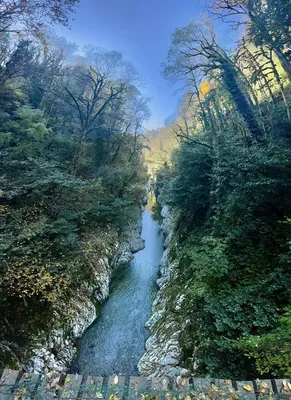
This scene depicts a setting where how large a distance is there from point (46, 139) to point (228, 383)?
1187 centimetres

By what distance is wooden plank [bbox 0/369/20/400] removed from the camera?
1797 mm

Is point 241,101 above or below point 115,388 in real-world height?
above

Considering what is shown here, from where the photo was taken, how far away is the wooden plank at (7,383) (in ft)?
5.90

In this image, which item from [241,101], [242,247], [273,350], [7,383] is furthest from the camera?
[241,101]

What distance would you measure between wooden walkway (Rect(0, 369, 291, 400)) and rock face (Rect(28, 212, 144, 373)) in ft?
9.01

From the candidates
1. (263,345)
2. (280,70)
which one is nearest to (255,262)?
(263,345)

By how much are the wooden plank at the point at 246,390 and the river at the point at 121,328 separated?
4.11m

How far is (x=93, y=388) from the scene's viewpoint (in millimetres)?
1942

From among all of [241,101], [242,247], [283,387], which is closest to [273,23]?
[241,101]

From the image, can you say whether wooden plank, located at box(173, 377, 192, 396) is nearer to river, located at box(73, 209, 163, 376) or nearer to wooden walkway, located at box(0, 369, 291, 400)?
wooden walkway, located at box(0, 369, 291, 400)

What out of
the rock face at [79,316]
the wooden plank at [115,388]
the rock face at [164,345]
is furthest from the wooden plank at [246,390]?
the rock face at [79,316]

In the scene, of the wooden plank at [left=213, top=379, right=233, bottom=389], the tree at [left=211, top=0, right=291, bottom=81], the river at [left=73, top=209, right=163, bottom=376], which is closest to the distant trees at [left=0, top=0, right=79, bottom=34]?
the tree at [left=211, top=0, right=291, bottom=81]

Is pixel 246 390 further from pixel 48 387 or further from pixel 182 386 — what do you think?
pixel 48 387

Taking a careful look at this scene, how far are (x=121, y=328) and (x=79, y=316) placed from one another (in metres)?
1.71
